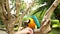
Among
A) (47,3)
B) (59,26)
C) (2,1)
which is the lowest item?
(59,26)

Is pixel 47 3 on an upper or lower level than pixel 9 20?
upper

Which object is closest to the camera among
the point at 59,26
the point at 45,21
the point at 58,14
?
the point at 45,21

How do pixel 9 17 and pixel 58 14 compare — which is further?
pixel 58 14

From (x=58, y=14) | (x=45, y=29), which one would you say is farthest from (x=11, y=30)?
(x=58, y=14)

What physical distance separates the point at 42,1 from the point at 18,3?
10.00 ft

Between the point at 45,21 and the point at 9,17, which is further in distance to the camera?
the point at 45,21

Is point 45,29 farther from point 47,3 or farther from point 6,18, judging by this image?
point 47,3

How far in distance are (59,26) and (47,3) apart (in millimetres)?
873

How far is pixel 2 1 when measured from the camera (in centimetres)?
39

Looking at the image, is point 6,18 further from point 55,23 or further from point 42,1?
point 42,1

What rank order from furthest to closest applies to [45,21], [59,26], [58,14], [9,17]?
[58,14] → [59,26] → [45,21] → [9,17]

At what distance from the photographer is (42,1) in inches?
134

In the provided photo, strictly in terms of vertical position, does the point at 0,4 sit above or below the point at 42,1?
below

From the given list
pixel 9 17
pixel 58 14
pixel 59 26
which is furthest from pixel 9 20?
pixel 58 14
